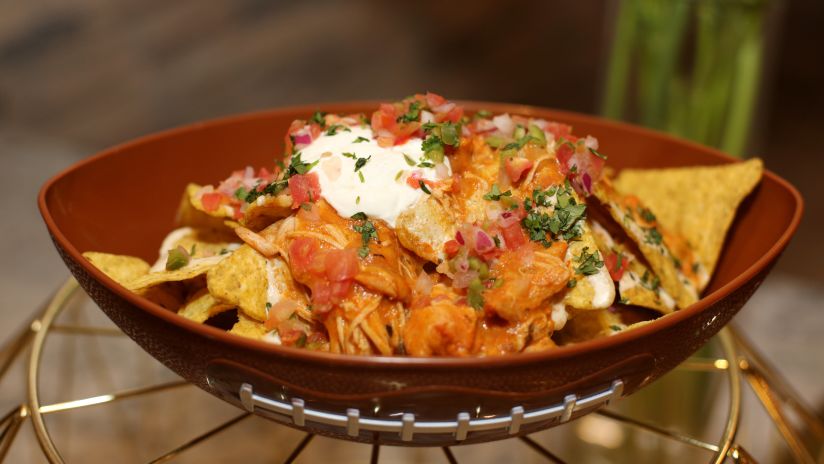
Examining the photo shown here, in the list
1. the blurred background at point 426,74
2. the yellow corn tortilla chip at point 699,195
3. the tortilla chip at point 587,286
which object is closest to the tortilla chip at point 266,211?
the tortilla chip at point 587,286

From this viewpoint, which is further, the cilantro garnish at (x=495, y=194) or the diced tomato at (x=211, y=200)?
the diced tomato at (x=211, y=200)

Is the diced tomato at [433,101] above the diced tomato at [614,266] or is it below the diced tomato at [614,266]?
above

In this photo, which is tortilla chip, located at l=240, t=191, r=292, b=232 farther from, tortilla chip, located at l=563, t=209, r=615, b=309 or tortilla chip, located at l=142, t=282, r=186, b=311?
tortilla chip, located at l=563, t=209, r=615, b=309

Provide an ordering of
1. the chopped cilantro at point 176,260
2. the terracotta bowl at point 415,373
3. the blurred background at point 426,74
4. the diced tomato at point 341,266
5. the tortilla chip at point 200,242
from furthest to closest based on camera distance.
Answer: the blurred background at point 426,74 < the tortilla chip at point 200,242 < the chopped cilantro at point 176,260 < the diced tomato at point 341,266 < the terracotta bowl at point 415,373

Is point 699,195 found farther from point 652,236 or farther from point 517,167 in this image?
point 517,167

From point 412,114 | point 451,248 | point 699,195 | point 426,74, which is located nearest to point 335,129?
point 412,114

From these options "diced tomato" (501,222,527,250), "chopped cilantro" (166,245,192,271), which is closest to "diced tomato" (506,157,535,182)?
"diced tomato" (501,222,527,250)

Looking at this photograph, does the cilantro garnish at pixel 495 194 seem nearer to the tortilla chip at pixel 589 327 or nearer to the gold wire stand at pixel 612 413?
the tortilla chip at pixel 589 327
